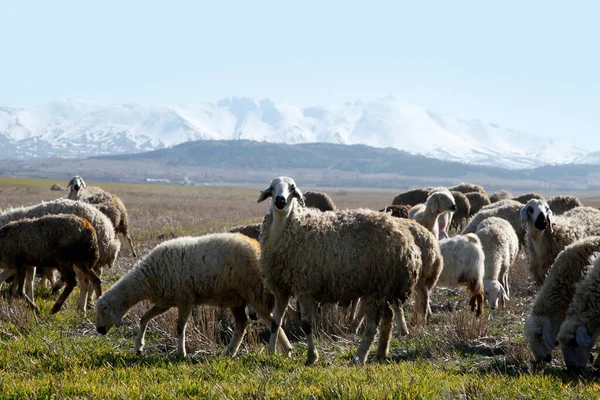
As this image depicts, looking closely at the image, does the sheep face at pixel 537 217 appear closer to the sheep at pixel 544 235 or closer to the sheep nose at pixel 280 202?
the sheep at pixel 544 235

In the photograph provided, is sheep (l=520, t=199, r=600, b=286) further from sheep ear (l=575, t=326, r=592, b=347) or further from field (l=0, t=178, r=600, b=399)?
sheep ear (l=575, t=326, r=592, b=347)

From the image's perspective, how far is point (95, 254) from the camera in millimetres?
11859

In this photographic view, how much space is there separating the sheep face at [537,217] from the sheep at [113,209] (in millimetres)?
9932

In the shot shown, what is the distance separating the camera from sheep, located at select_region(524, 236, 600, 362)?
8398 millimetres

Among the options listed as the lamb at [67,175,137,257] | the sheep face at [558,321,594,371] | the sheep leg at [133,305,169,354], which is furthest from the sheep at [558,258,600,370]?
the lamb at [67,175,137,257]

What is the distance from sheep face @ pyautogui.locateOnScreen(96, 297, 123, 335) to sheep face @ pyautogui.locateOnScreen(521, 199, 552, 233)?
21.4 feet

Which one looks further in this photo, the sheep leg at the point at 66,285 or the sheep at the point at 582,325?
the sheep leg at the point at 66,285

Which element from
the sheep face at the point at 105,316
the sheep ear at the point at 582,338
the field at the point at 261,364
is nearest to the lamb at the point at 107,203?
the field at the point at 261,364

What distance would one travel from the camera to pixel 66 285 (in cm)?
1141

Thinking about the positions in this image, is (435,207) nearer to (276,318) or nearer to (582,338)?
(276,318)

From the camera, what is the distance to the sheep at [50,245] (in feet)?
38.0

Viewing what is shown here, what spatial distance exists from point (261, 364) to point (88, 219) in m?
6.66

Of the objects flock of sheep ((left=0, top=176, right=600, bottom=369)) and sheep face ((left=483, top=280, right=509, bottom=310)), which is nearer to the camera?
flock of sheep ((left=0, top=176, right=600, bottom=369))

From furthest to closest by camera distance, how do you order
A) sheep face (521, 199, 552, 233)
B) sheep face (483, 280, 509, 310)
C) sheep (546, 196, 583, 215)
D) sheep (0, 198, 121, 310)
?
sheep (546, 196, 583, 215), sheep (0, 198, 121, 310), sheep face (483, 280, 509, 310), sheep face (521, 199, 552, 233)
